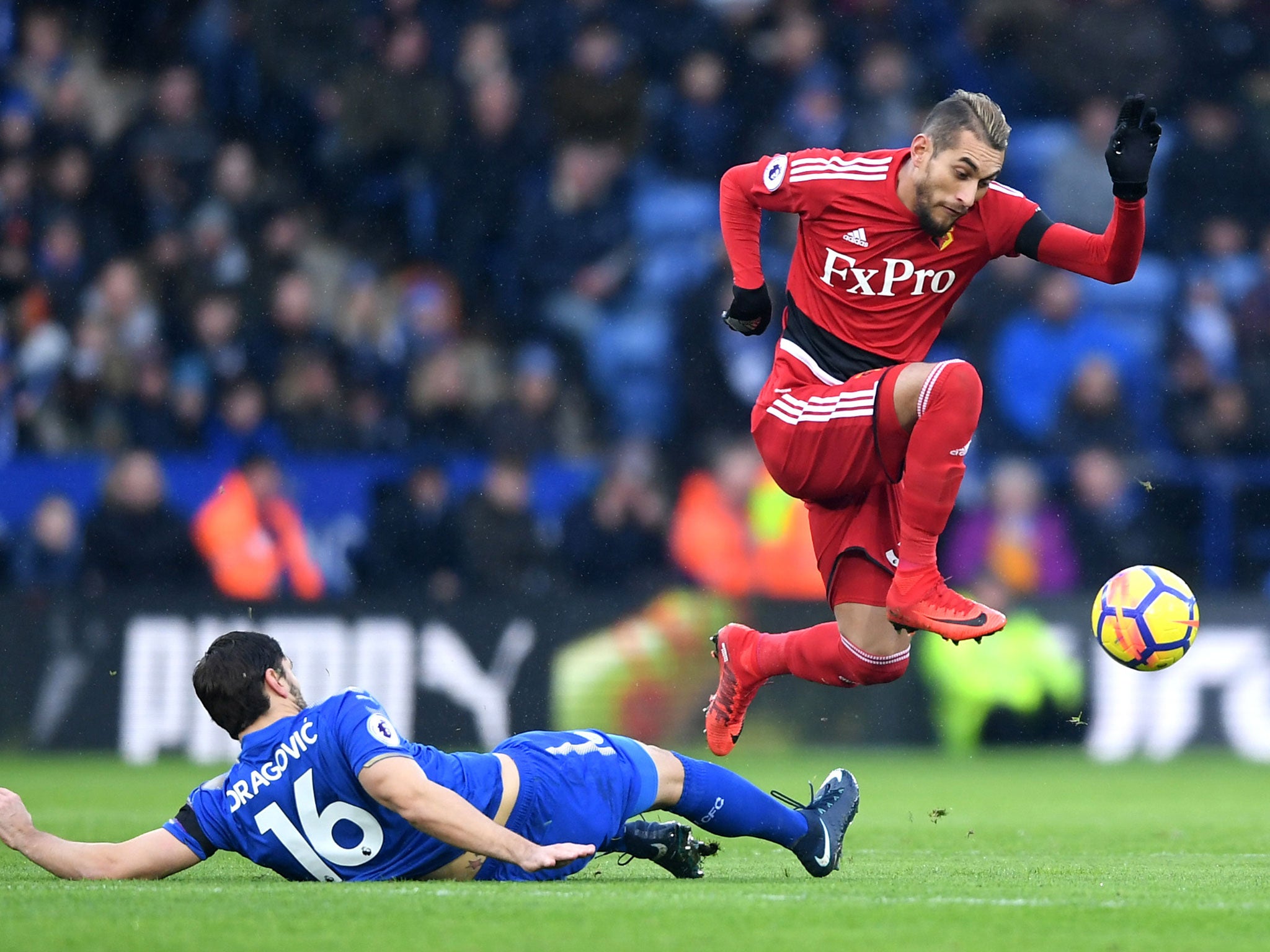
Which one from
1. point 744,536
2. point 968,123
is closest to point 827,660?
point 968,123

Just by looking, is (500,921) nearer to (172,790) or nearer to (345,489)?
(172,790)

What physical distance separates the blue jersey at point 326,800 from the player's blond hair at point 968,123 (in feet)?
8.54

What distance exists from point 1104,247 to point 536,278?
28.2 feet

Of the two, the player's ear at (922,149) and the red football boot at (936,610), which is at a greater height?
the player's ear at (922,149)

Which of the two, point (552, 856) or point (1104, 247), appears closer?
point (552, 856)

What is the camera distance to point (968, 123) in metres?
6.15

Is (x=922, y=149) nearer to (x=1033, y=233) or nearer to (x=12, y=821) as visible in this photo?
(x=1033, y=233)

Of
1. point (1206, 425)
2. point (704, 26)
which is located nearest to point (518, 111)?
point (704, 26)

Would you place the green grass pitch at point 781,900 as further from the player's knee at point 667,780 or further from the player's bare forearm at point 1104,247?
the player's bare forearm at point 1104,247

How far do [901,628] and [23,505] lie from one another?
8.38 meters

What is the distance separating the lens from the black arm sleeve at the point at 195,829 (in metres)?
5.36

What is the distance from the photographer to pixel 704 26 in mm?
15180

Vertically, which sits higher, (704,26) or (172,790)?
(704,26)

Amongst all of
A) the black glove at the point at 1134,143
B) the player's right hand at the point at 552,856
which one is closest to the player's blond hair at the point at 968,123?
the black glove at the point at 1134,143
